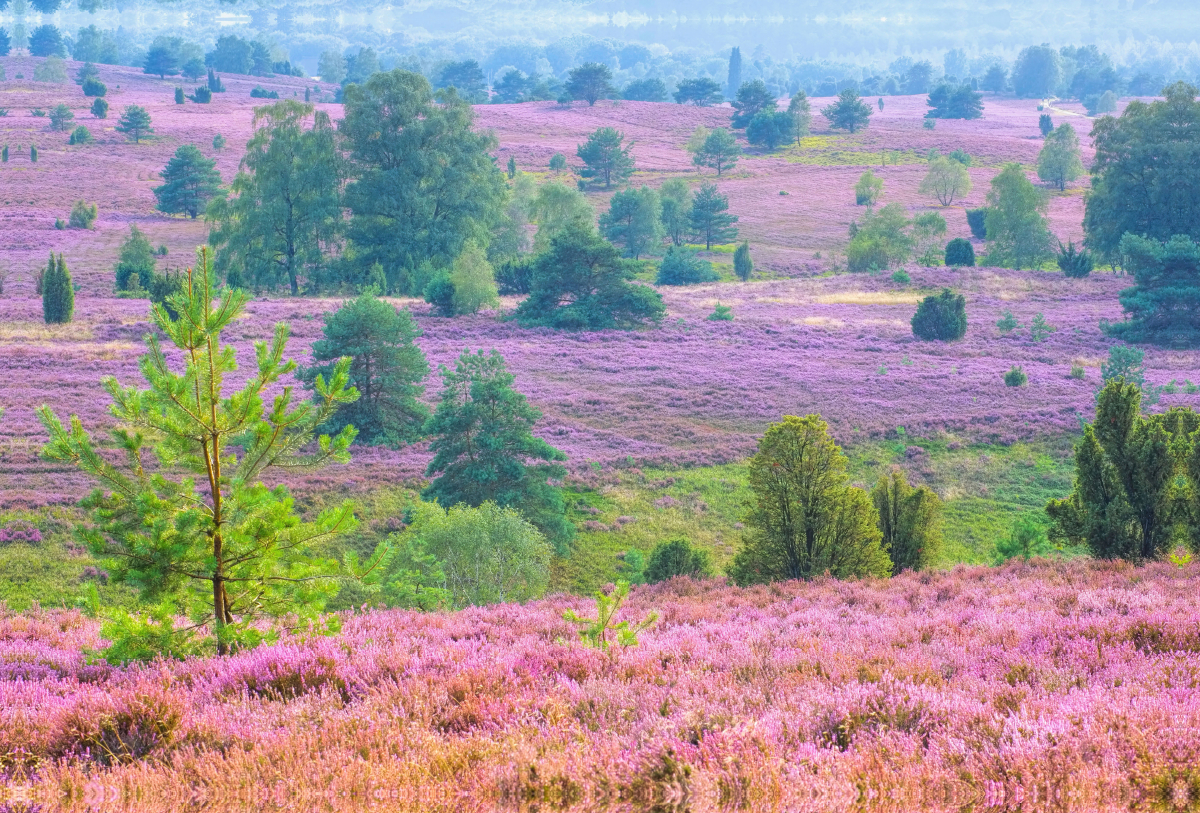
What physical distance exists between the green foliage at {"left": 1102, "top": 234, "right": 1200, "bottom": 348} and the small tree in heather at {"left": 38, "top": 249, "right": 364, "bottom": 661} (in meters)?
47.1

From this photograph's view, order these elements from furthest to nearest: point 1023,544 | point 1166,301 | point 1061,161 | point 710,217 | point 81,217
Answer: point 1061,161 → point 710,217 → point 81,217 → point 1166,301 → point 1023,544

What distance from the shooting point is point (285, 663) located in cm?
591

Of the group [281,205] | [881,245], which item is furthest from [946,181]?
[281,205]

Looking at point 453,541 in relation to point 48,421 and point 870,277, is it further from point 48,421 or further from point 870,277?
point 870,277

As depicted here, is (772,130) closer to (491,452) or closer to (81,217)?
(81,217)

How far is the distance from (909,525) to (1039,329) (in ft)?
105

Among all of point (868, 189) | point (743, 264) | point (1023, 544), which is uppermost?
point (868, 189)

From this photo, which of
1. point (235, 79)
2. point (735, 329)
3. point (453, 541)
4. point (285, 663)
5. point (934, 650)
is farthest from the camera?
point (235, 79)

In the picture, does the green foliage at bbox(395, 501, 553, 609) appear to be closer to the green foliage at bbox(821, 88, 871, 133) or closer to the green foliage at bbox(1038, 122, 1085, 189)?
the green foliage at bbox(1038, 122, 1085, 189)

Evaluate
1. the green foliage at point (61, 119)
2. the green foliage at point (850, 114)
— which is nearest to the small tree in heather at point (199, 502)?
the green foliage at point (61, 119)

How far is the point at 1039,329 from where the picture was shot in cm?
4456

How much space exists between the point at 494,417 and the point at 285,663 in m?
16.8

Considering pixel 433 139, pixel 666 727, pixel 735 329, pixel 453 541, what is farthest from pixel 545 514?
pixel 433 139

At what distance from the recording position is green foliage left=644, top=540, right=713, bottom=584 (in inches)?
698
